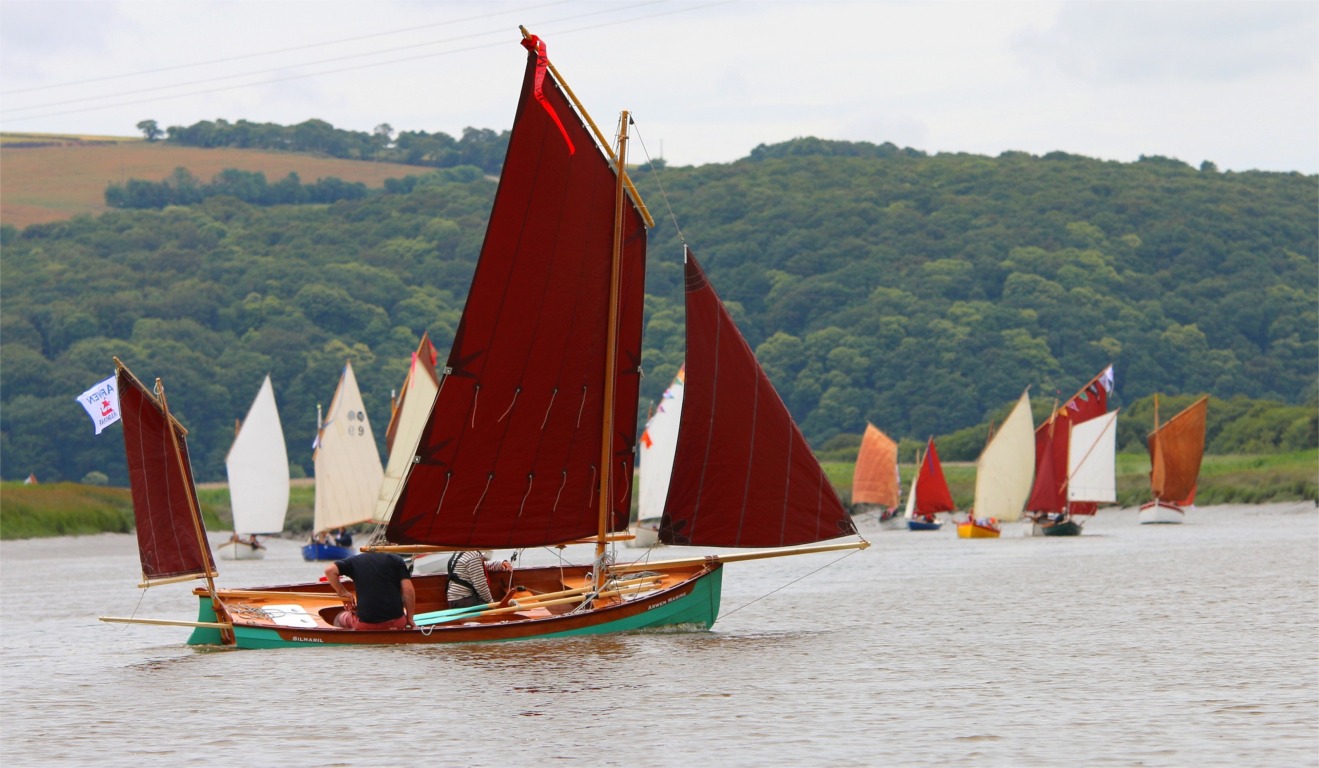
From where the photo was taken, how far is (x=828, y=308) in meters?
173

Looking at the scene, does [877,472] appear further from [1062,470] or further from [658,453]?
[658,453]

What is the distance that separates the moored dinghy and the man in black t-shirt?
2.32 ft

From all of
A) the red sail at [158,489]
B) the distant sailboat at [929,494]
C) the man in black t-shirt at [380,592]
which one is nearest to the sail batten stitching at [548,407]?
the man in black t-shirt at [380,592]

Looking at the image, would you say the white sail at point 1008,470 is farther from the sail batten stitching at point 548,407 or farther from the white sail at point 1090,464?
the sail batten stitching at point 548,407

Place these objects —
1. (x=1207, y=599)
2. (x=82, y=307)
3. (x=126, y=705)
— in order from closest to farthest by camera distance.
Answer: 1. (x=126, y=705)
2. (x=1207, y=599)
3. (x=82, y=307)

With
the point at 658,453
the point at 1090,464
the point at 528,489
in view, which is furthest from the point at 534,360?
the point at 1090,464

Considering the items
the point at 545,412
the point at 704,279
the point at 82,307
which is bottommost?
the point at 545,412

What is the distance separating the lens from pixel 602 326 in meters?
27.9

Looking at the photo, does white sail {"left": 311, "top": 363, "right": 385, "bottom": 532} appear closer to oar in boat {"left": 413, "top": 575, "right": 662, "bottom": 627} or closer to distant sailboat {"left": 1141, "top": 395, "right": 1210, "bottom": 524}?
distant sailboat {"left": 1141, "top": 395, "right": 1210, "bottom": 524}

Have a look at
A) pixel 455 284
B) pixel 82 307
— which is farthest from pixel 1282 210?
pixel 82 307

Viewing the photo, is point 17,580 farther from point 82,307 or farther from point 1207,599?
point 82,307

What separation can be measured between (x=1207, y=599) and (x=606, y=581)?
1319 cm

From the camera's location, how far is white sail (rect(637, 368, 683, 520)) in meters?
71.1

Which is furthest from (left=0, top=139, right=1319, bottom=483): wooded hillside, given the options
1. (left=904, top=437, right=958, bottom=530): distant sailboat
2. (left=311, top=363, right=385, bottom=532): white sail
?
(left=311, top=363, right=385, bottom=532): white sail
